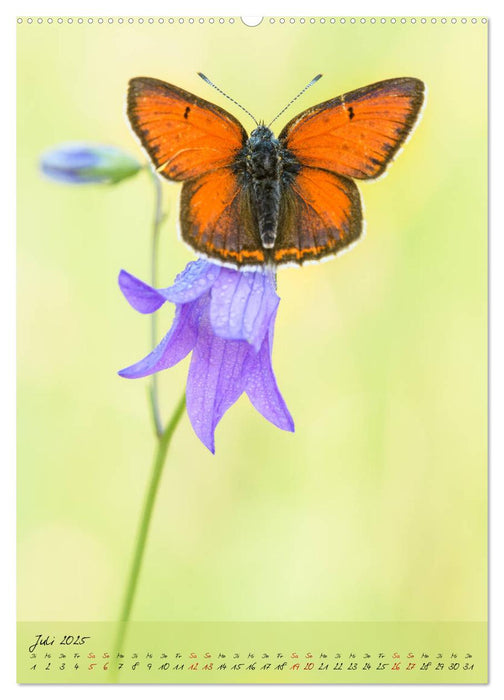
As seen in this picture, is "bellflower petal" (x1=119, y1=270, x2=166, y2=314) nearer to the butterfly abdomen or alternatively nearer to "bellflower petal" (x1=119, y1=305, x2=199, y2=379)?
"bellflower petal" (x1=119, y1=305, x2=199, y2=379)

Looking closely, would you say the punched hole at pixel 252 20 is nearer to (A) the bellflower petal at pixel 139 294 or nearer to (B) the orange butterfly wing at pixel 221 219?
(B) the orange butterfly wing at pixel 221 219

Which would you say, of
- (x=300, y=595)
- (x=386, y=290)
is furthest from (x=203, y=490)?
(x=386, y=290)

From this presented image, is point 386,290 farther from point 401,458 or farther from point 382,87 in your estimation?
point 382,87

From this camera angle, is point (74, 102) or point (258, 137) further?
point (74, 102)

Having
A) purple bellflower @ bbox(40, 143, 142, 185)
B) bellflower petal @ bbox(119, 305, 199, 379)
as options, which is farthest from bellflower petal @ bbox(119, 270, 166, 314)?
purple bellflower @ bbox(40, 143, 142, 185)

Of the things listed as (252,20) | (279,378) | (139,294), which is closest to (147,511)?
(139,294)
